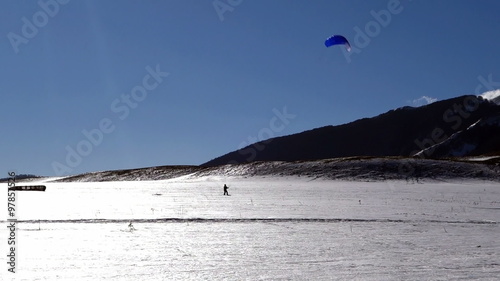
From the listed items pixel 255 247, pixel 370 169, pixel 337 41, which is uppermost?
pixel 337 41

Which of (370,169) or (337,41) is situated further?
(370,169)

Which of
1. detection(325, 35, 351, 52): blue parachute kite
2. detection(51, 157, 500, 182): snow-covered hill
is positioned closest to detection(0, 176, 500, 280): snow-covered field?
detection(325, 35, 351, 52): blue parachute kite

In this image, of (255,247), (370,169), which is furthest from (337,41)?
(255,247)

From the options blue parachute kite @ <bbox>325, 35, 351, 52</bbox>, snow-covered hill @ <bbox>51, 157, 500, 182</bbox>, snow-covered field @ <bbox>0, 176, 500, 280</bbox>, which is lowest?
snow-covered field @ <bbox>0, 176, 500, 280</bbox>

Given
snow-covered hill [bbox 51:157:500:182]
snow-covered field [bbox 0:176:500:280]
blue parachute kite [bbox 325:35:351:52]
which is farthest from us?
snow-covered hill [bbox 51:157:500:182]

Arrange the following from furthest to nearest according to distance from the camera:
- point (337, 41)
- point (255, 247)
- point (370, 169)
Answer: point (370, 169) → point (337, 41) → point (255, 247)

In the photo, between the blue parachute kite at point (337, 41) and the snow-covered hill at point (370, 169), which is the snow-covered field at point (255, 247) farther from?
the snow-covered hill at point (370, 169)

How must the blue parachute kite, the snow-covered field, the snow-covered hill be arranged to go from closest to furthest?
the snow-covered field < the blue parachute kite < the snow-covered hill

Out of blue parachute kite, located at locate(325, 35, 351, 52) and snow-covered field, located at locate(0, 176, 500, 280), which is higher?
blue parachute kite, located at locate(325, 35, 351, 52)

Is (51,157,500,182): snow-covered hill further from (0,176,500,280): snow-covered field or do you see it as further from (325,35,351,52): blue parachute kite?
(0,176,500,280): snow-covered field

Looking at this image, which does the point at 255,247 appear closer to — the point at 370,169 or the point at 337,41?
the point at 337,41

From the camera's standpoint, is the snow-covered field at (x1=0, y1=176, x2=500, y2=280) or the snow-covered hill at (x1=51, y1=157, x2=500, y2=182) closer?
the snow-covered field at (x1=0, y1=176, x2=500, y2=280)

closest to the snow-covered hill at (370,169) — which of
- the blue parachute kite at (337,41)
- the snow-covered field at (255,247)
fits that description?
the blue parachute kite at (337,41)

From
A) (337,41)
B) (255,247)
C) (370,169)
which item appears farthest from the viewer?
(370,169)
